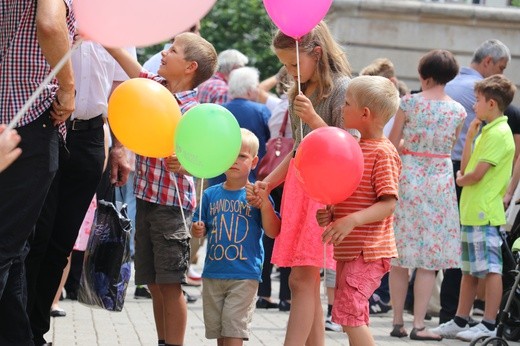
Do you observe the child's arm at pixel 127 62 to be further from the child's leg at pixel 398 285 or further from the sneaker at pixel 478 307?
the sneaker at pixel 478 307

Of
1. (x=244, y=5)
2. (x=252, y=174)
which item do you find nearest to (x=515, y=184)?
(x=252, y=174)

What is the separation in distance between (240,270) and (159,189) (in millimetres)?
675

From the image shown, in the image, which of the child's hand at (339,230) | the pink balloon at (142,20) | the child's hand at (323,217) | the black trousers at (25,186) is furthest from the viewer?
the child's hand at (323,217)

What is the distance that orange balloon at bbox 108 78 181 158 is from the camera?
586 centimetres

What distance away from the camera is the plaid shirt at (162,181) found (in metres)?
6.54

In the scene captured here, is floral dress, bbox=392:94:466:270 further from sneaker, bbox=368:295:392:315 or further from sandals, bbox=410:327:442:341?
sneaker, bbox=368:295:392:315

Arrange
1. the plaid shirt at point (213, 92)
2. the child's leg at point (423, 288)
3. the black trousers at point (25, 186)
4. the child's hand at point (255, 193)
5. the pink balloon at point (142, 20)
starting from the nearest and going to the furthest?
the pink balloon at point (142, 20) < the black trousers at point (25, 186) < the child's hand at point (255, 193) < the child's leg at point (423, 288) < the plaid shirt at point (213, 92)

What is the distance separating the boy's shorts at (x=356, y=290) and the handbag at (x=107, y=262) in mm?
1533

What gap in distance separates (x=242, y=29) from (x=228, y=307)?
98.5 feet

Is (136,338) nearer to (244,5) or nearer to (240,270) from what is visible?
(240,270)

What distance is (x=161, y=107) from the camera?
5898 millimetres

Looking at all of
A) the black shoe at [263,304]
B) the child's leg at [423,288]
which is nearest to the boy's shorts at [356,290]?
the child's leg at [423,288]

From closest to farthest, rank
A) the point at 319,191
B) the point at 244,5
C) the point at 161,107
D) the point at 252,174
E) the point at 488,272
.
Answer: the point at 319,191 < the point at 161,107 < the point at 488,272 < the point at 252,174 < the point at 244,5

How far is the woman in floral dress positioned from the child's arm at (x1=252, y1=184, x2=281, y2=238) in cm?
248
